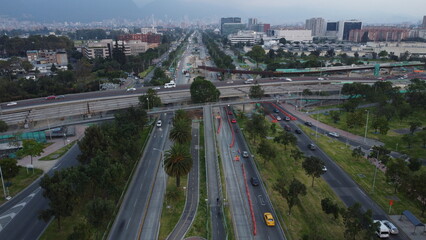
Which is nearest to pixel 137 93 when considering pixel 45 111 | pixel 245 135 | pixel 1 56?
pixel 45 111

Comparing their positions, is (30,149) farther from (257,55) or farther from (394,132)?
(257,55)

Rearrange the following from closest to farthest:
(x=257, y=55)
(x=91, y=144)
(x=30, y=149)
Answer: (x=91, y=144)
(x=30, y=149)
(x=257, y=55)

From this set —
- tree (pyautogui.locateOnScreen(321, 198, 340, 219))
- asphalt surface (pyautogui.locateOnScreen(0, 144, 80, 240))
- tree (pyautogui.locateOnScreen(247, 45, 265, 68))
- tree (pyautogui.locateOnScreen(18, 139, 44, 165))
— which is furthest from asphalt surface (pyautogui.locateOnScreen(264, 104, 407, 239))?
tree (pyautogui.locateOnScreen(247, 45, 265, 68))

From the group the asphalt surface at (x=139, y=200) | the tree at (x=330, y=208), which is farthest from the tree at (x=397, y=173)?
the asphalt surface at (x=139, y=200)

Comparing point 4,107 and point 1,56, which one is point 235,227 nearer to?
point 4,107

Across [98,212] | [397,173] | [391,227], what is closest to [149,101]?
[98,212]

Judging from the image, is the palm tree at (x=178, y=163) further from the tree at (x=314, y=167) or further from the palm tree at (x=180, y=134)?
the tree at (x=314, y=167)
